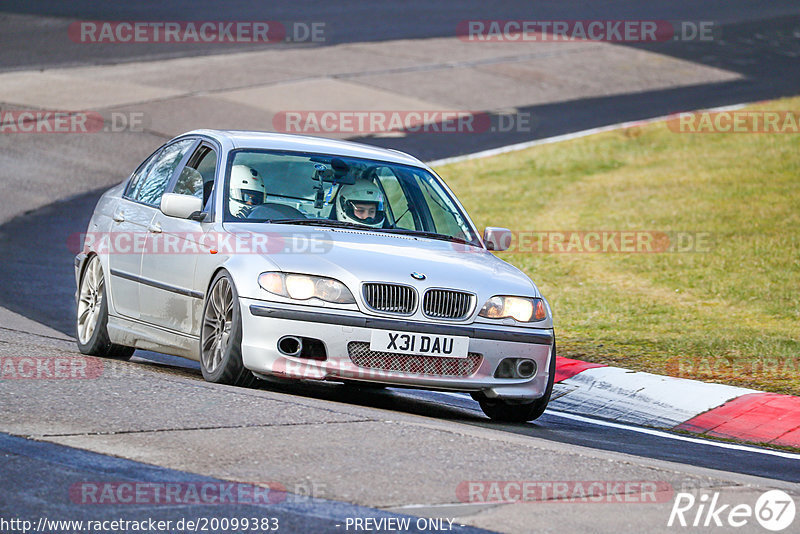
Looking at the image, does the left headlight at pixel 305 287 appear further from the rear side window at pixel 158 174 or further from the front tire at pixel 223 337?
the rear side window at pixel 158 174

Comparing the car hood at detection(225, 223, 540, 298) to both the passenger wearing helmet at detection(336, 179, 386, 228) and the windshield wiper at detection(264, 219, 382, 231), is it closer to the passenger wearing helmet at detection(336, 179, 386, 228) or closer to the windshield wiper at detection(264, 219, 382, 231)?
the windshield wiper at detection(264, 219, 382, 231)

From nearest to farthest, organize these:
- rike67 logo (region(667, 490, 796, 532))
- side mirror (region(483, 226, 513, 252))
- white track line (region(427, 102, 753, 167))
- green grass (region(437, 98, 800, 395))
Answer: rike67 logo (region(667, 490, 796, 532))
side mirror (region(483, 226, 513, 252))
green grass (region(437, 98, 800, 395))
white track line (region(427, 102, 753, 167))

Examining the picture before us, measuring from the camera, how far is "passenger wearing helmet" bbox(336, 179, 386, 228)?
8812mm

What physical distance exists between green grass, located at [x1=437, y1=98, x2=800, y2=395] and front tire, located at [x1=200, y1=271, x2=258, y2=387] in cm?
382

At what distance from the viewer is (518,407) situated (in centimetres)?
849

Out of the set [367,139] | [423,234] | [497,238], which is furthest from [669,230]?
[423,234]

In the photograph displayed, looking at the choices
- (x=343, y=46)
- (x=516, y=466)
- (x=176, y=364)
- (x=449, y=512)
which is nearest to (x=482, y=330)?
(x=516, y=466)

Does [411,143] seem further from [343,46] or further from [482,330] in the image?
[482,330]

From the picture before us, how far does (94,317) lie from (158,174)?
43.8 inches

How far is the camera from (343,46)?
2944 centimetres

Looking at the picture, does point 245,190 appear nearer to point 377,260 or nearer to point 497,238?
point 377,260

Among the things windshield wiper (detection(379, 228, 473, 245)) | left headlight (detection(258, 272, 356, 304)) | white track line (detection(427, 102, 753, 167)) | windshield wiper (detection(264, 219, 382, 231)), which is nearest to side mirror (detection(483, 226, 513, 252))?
windshield wiper (detection(379, 228, 473, 245))

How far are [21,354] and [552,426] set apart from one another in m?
3.40

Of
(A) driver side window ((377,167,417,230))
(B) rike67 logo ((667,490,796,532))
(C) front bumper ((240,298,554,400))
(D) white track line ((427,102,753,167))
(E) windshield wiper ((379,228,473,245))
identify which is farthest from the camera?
(D) white track line ((427,102,753,167))
